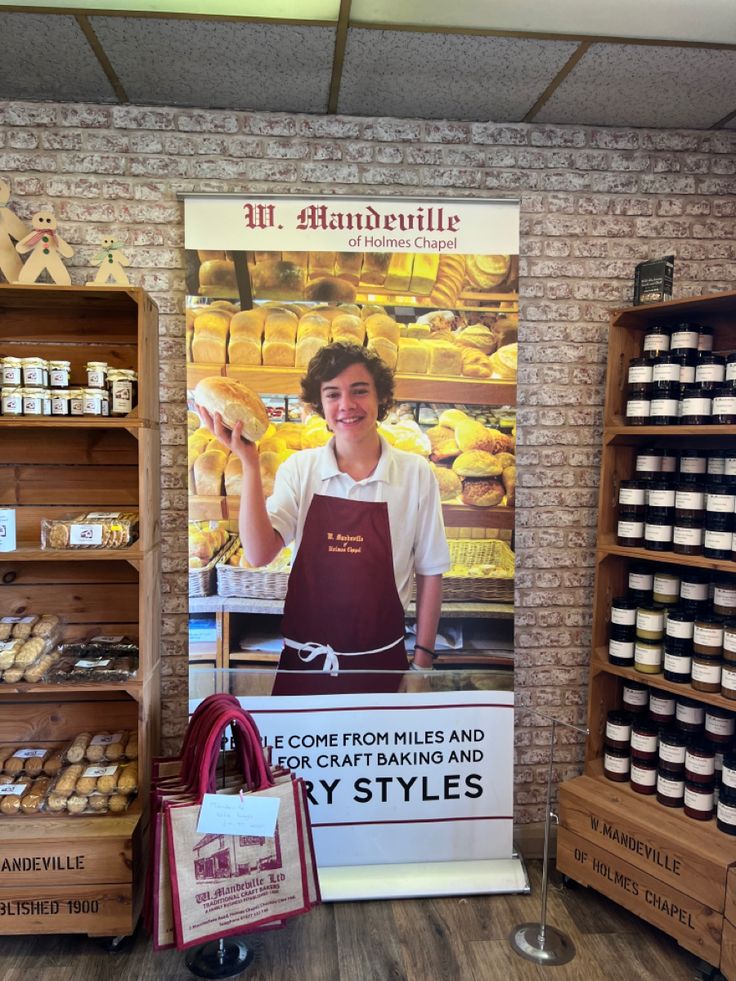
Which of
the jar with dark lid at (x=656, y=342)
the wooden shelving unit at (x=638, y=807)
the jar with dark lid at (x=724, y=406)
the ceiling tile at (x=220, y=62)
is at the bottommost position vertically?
the wooden shelving unit at (x=638, y=807)

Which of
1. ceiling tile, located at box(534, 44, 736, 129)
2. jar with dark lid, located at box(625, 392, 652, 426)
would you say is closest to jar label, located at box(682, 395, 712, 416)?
jar with dark lid, located at box(625, 392, 652, 426)

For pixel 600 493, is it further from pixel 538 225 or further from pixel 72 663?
pixel 72 663

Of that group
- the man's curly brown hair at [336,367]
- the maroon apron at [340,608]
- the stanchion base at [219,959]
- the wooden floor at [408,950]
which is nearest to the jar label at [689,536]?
the maroon apron at [340,608]

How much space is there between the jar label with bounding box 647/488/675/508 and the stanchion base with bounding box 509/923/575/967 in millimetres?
1361

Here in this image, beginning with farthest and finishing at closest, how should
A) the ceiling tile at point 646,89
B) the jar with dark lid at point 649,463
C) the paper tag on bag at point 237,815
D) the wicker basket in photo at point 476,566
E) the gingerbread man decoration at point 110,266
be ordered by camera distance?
the wicker basket in photo at point 476,566 → the jar with dark lid at point 649,463 → the gingerbread man decoration at point 110,266 → the ceiling tile at point 646,89 → the paper tag on bag at point 237,815

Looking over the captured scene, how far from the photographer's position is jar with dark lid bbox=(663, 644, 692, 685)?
2227mm

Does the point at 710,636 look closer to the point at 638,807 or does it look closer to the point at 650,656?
the point at 650,656

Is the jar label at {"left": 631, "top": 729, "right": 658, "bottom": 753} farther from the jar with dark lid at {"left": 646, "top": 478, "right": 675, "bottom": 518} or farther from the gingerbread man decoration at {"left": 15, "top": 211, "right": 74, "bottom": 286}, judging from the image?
the gingerbread man decoration at {"left": 15, "top": 211, "right": 74, "bottom": 286}

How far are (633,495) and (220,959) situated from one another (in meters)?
1.87

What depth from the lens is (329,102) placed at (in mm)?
2307

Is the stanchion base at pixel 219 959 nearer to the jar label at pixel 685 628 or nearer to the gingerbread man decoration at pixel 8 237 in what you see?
the jar label at pixel 685 628

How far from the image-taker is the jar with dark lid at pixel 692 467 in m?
2.24

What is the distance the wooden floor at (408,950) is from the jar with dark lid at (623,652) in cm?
79

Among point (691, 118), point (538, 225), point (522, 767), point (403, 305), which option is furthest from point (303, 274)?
point (522, 767)
